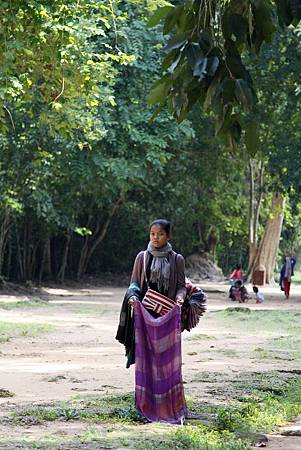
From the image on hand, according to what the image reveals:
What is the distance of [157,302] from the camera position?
842 centimetres

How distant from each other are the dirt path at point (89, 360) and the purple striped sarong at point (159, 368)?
2.93ft

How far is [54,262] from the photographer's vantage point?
135ft

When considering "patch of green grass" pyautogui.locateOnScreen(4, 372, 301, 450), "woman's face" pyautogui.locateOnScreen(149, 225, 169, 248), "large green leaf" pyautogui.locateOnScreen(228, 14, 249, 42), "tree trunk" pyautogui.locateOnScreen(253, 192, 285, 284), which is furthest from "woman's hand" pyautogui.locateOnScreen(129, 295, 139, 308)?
"tree trunk" pyautogui.locateOnScreen(253, 192, 285, 284)

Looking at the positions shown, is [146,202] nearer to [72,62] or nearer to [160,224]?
[72,62]

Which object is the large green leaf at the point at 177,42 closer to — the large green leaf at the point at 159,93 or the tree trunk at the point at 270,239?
the large green leaf at the point at 159,93

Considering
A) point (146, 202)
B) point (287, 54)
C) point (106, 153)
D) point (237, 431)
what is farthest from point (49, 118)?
point (146, 202)

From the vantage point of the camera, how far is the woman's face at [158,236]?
28.1 feet

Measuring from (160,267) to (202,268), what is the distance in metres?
36.7

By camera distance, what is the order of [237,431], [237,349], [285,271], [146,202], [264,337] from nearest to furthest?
[237,431] < [237,349] < [264,337] < [285,271] < [146,202]

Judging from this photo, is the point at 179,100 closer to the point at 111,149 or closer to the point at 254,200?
the point at 111,149

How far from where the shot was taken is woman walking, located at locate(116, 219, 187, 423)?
27.2ft

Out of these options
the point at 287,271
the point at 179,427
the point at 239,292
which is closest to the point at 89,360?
the point at 179,427

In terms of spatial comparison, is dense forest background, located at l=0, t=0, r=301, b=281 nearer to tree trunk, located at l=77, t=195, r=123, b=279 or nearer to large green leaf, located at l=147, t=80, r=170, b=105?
tree trunk, located at l=77, t=195, r=123, b=279

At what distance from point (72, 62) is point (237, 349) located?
536 cm
